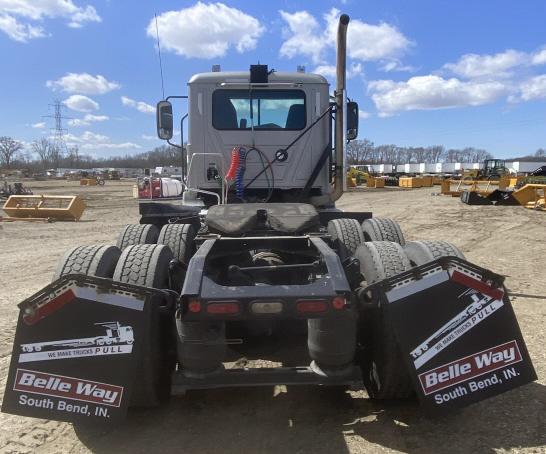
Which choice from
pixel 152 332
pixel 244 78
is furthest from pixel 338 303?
pixel 244 78

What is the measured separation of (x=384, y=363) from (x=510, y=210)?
20185mm

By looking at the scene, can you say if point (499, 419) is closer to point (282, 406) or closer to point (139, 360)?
point (282, 406)

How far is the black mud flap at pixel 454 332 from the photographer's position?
9.94ft

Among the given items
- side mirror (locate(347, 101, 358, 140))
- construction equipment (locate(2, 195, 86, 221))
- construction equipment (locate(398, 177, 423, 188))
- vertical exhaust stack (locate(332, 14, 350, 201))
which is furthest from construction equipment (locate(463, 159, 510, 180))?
vertical exhaust stack (locate(332, 14, 350, 201))

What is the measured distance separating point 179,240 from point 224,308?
193 cm

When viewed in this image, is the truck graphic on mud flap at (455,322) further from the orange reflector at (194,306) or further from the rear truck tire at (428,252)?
the orange reflector at (194,306)

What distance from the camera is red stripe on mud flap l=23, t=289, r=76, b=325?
2.91m

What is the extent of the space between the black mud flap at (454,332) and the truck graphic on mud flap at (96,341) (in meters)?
1.50

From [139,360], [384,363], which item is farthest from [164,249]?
[384,363]

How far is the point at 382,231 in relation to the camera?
4.85m

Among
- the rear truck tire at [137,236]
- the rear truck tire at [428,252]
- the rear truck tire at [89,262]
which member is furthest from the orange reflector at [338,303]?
the rear truck tire at [137,236]

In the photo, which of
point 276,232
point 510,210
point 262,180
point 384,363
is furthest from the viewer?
point 510,210

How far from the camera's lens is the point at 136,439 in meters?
3.20

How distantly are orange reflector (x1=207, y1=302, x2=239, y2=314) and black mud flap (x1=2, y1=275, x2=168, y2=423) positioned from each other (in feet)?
A: 1.50
